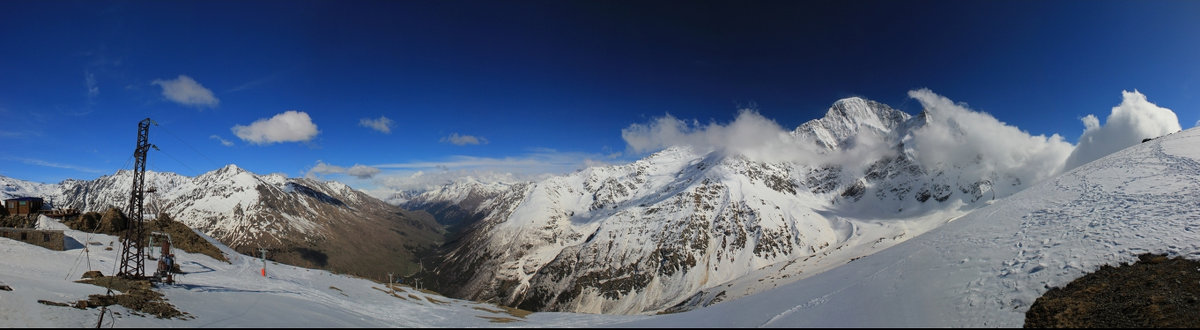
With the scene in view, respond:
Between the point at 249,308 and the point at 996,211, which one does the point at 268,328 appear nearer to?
the point at 249,308

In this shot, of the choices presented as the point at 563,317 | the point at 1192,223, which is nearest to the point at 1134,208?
the point at 1192,223

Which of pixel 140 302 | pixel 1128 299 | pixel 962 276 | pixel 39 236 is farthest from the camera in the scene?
pixel 39 236

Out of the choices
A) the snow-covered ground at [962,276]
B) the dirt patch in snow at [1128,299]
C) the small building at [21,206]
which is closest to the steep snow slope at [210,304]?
the snow-covered ground at [962,276]

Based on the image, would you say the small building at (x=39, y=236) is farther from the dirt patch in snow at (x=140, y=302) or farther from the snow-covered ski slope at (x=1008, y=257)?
the snow-covered ski slope at (x=1008, y=257)

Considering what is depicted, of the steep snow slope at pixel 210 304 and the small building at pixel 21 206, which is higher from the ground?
the small building at pixel 21 206

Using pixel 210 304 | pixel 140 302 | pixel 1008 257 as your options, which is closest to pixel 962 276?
pixel 1008 257

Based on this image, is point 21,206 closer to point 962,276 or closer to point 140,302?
point 140,302
